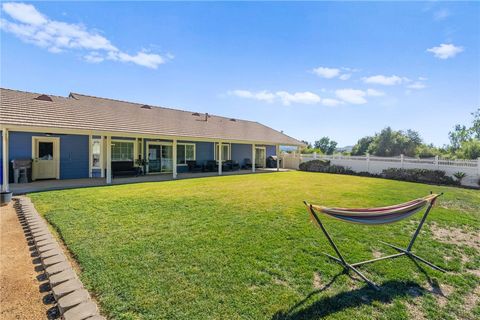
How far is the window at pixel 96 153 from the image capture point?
1311 cm

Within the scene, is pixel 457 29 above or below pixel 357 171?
above

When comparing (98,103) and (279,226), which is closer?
(279,226)

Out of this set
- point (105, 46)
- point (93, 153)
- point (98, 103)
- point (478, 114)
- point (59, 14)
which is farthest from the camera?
point (478, 114)

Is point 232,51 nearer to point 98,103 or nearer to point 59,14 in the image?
point 59,14

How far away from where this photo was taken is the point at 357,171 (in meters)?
18.4

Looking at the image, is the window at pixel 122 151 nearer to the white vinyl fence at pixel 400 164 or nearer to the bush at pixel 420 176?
the white vinyl fence at pixel 400 164

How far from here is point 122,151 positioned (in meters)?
14.2

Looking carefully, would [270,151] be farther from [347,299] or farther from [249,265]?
[347,299]

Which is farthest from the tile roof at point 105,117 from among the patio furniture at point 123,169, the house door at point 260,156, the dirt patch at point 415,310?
the dirt patch at point 415,310

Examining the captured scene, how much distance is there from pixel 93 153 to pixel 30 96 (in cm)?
404

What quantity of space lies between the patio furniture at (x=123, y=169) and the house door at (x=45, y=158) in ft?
8.26

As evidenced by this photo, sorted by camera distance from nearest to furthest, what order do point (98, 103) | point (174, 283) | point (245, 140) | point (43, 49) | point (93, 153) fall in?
point (174, 283)
point (43, 49)
point (93, 153)
point (98, 103)
point (245, 140)

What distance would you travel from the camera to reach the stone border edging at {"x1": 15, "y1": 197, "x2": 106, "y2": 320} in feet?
8.02

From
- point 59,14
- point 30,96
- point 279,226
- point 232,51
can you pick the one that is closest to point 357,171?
point 232,51
